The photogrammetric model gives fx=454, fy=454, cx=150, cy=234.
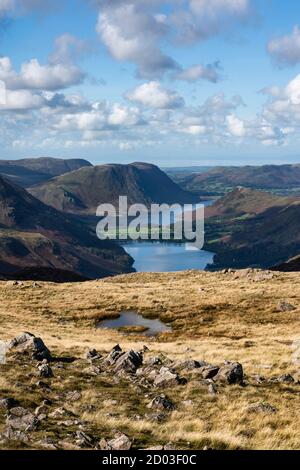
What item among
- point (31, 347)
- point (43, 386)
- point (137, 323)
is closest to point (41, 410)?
point (43, 386)

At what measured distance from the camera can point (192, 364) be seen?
88.5 feet

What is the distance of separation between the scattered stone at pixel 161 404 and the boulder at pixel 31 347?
10806mm

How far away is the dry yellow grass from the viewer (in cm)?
1684

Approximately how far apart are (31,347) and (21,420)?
44.3ft

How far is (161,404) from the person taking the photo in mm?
19500

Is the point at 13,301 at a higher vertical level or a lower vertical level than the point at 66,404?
lower

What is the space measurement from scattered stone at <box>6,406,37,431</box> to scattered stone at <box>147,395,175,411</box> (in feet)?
17.4

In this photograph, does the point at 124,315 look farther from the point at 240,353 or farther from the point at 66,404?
the point at 66,404

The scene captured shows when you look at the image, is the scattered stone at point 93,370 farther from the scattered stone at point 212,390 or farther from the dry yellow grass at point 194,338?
the scattered stone at point 212,390

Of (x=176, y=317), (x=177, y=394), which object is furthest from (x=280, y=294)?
(x=177, y=394)

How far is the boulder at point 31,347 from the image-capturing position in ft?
93.5

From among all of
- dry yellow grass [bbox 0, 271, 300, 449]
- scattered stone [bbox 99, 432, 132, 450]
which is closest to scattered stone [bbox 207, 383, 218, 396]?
dry yellow grass [bbox 0, 271, 300, 449]

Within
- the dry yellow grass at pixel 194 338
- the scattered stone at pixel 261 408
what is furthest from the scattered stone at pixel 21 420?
the scattered stone at pixel 261 408
